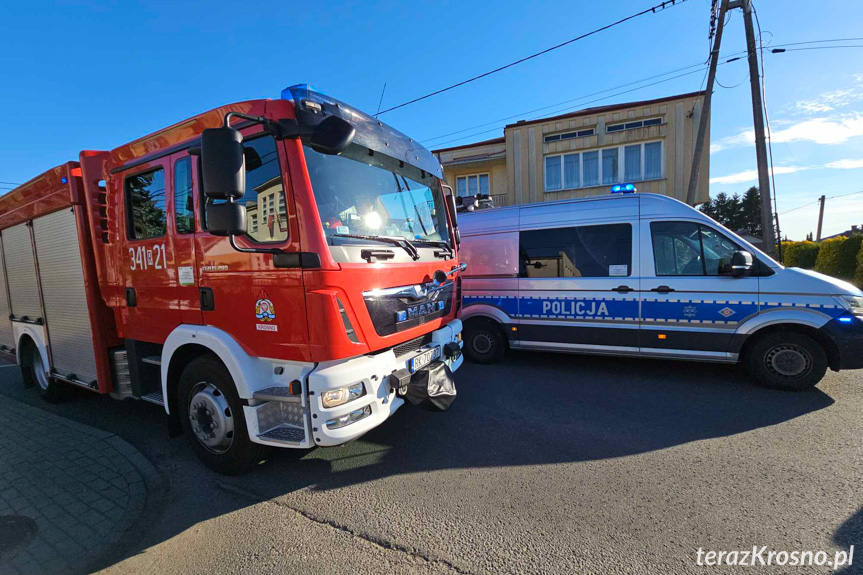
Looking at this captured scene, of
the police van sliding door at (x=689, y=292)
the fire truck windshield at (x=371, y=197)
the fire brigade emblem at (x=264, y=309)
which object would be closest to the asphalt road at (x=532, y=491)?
the police van sliding door at (x=689, y=292)

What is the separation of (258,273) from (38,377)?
4998 millimetres

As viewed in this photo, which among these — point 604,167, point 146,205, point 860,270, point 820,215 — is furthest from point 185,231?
point 820,215

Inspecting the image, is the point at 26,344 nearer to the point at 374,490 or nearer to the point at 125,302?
the point at 125,302

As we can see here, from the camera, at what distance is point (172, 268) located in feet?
11.1

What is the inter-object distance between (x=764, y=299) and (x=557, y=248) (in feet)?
8.19

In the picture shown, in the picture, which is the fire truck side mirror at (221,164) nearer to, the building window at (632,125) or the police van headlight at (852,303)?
the police van headlight at (852,303)

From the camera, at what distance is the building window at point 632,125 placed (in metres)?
16.1

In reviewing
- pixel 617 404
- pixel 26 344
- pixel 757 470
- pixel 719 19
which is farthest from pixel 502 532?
pixel 719 19

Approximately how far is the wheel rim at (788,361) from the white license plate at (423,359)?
Answer: 4.11 meters

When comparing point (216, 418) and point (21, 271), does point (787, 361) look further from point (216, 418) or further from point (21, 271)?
point (21, 271)

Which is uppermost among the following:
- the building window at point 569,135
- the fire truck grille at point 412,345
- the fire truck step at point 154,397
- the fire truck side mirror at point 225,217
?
the building window at point 569,135

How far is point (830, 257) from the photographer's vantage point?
13688 mm

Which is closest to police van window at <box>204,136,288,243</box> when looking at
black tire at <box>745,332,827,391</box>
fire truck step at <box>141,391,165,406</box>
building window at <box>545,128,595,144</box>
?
fire truck step at <box>141,391,165,406</box>

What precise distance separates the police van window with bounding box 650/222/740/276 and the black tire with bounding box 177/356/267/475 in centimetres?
512
